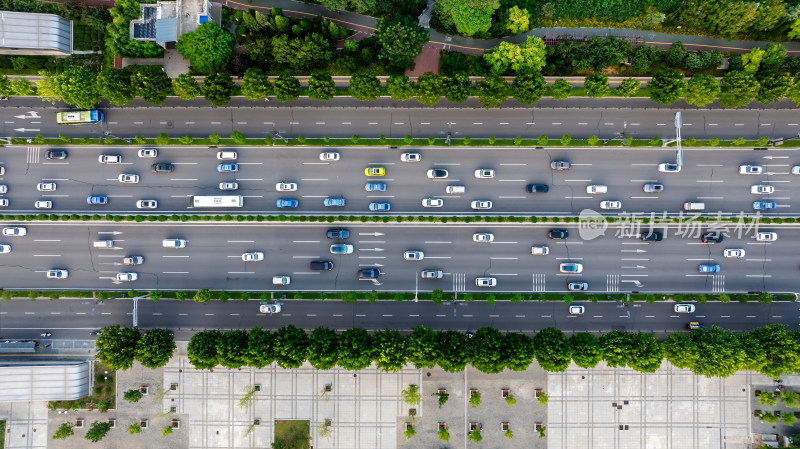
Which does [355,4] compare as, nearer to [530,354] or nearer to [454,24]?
[454,24]

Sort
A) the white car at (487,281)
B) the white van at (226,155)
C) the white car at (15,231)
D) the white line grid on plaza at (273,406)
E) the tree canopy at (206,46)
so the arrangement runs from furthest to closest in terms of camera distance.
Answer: the white line grid on plaza at (273,406) → the white van at (226,155) → the white car at (487,281) → the white car at (15,231) → the tree canopy at (206,46)

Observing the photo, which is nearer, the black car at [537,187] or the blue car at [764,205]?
the blue car at [764,205]

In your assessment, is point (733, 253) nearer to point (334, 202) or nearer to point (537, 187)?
point (537, 187)

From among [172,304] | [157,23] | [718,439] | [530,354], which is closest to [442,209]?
[530,354]

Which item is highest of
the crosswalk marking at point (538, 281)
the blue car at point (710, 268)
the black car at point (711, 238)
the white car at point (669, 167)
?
the white car at point (669, 167)

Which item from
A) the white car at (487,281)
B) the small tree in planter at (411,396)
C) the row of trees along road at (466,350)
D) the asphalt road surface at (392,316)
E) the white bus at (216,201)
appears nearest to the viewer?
the row of trees along road at (466,350)

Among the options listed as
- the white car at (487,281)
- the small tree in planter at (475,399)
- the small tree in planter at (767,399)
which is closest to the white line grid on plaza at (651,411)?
the small tree in planter at (767,399)

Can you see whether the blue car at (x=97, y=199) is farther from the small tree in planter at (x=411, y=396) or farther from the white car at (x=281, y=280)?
the small tree in planter at (x=411, y=396)
